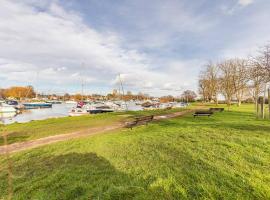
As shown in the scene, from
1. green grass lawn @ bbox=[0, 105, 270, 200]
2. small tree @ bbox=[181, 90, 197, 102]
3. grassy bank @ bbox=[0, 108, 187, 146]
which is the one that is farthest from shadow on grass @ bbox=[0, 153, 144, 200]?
small tree @ bbox=[181, 90, 197, 102]

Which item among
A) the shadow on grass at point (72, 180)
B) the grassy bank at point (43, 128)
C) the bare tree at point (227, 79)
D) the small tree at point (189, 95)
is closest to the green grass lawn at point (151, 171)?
the shadow on grass at point (72, 180)

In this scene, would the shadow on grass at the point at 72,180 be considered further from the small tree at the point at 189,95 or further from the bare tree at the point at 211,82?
the small tree at the point at 189,95

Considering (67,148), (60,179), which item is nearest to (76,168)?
(60,179)

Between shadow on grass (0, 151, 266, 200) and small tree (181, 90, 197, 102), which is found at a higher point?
small tree (181, 90, 197, 102)

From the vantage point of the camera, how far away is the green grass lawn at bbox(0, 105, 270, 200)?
4398mm

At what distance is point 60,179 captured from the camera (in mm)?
5582

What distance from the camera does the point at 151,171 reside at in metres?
5.53

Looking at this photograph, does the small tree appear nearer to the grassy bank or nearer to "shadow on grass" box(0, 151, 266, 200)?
the grassy bank

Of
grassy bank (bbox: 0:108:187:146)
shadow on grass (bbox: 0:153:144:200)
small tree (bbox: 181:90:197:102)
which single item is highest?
small tree (bbox: 181:90:197:102)

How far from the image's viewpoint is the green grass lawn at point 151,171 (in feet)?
14.4

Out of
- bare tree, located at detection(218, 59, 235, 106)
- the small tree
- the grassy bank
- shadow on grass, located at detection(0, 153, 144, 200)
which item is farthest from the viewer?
the small tree

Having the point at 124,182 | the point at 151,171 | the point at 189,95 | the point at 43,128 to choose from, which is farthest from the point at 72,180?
the point at 189,95

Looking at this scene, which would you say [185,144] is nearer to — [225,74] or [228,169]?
[228,169]

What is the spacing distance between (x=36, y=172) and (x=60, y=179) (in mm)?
1325
